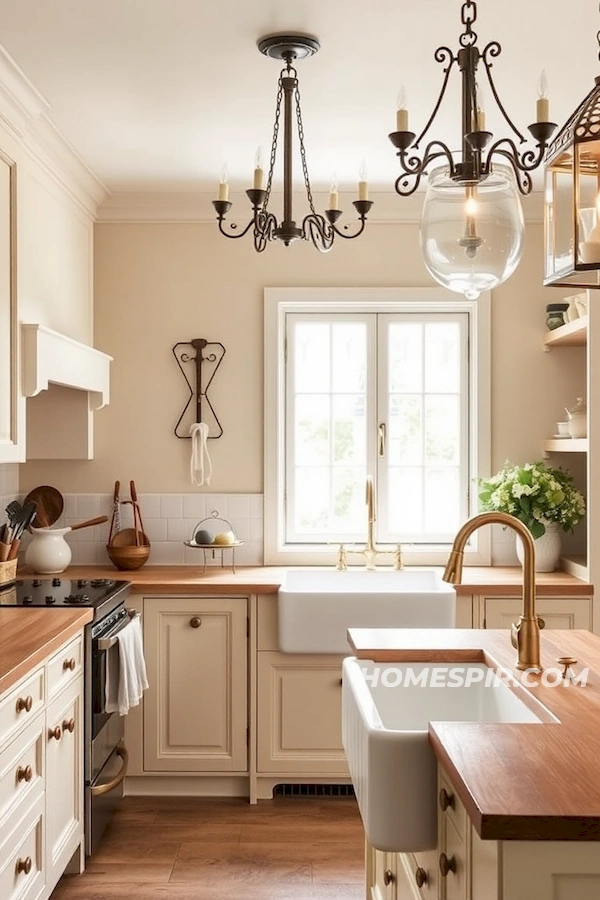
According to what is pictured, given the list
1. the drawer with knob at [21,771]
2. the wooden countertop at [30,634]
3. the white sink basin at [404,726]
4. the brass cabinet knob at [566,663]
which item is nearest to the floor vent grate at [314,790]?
the wooden countertop at [30,634]

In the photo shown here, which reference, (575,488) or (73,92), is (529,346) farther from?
(73,92)

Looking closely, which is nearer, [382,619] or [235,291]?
[382,619]

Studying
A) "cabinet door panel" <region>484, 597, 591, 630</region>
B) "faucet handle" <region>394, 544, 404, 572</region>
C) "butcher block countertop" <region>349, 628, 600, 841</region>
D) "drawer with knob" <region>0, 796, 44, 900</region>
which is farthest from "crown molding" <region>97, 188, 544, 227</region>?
"drawer with knob" <region>0, 796, 44, 900</region>

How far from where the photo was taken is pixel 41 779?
106 inches

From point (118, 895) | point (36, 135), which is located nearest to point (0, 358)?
point (36, 135)

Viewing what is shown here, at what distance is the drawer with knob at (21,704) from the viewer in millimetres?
2355

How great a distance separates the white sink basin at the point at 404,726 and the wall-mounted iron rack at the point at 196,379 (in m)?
2.22

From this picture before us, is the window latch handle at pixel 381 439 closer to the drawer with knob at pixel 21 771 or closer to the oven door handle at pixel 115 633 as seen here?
the oven door handle at pixel 115 633

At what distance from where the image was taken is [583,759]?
1.63m

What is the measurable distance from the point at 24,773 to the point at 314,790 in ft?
5.70

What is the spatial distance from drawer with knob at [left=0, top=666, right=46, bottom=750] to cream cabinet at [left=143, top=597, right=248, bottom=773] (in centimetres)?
116

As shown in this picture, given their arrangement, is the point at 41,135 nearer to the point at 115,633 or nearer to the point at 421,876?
the point at 115,633

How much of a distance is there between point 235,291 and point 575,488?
1.83 m

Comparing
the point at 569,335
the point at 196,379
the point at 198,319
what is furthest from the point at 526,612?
the point at 198,319
